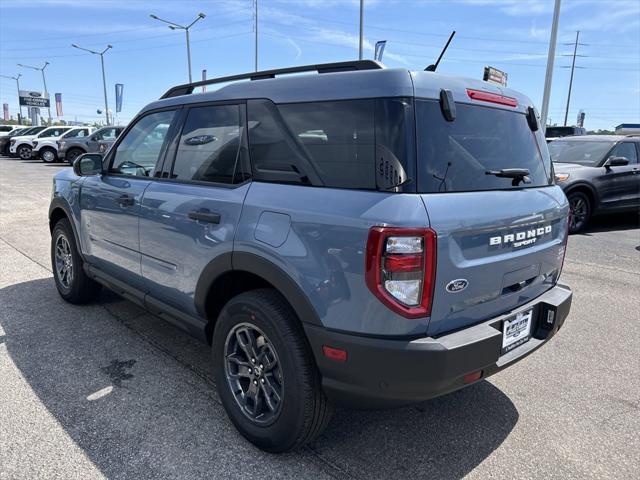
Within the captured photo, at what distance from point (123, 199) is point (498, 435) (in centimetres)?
289

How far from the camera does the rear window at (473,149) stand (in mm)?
2084

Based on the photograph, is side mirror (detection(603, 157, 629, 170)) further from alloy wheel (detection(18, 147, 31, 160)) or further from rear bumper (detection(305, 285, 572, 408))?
alloy wheel (detection(18, 147, 31, 160))

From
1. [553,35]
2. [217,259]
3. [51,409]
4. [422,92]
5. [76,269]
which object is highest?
[553,35]

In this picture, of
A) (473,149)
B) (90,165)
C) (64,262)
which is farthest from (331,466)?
(64,262)

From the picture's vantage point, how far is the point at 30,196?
38.5 ft

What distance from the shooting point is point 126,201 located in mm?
3402

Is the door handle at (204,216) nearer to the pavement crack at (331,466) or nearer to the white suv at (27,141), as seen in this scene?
the pavement crack at (331,466)

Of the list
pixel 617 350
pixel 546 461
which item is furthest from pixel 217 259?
pixel 617 350

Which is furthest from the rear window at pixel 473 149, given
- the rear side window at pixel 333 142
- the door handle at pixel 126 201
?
the door handle at pixel 126 201

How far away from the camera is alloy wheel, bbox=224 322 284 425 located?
241 cm

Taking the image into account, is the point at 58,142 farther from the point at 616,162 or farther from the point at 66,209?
the point at 616,162

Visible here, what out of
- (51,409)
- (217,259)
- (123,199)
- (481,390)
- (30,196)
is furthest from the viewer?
(30,196)

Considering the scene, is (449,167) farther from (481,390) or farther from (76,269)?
(76,269)

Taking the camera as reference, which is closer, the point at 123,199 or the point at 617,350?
the point at 123,199
